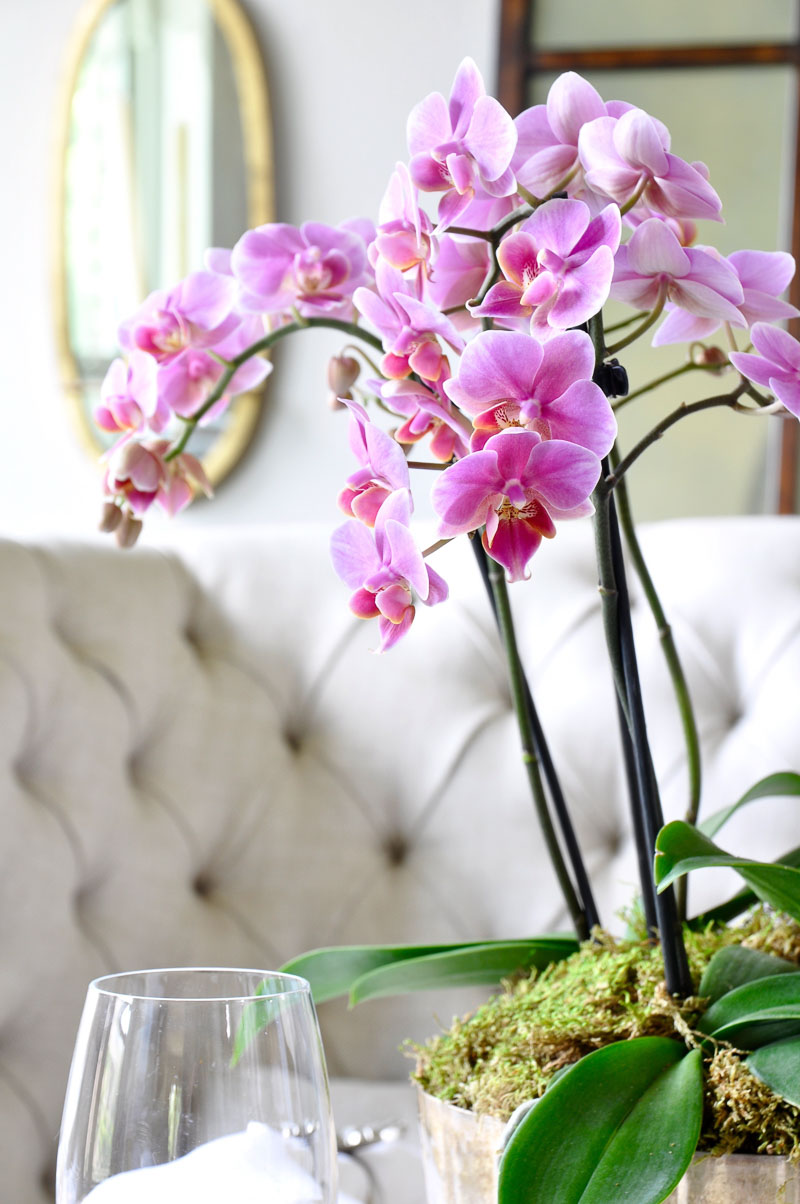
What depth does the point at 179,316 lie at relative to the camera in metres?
0.56

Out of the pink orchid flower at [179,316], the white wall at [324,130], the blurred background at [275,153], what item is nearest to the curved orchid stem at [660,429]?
the pink orchid flower at [179,316]

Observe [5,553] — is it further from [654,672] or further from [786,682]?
[786,682]

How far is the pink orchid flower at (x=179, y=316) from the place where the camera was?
56 centimetres

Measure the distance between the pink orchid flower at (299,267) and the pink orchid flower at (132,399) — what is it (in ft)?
0.19

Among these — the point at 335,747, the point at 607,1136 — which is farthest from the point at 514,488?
the point at 335,747

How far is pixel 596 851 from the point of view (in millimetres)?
1121

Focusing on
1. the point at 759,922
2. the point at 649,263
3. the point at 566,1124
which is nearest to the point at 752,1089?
the point at 566,1124

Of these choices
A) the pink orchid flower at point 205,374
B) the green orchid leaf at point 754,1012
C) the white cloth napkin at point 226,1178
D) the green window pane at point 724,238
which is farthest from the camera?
the green window pane at point 724,238

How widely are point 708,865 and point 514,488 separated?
0.18 m

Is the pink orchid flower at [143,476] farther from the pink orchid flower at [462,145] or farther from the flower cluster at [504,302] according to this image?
the pink orchid flower at [462,145]

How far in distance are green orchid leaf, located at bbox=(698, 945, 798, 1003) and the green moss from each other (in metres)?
0.01

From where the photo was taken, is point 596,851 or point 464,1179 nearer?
point 464,1179

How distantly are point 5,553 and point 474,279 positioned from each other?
0.64 meters

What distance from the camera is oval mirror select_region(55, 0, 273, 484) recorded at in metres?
1.91
